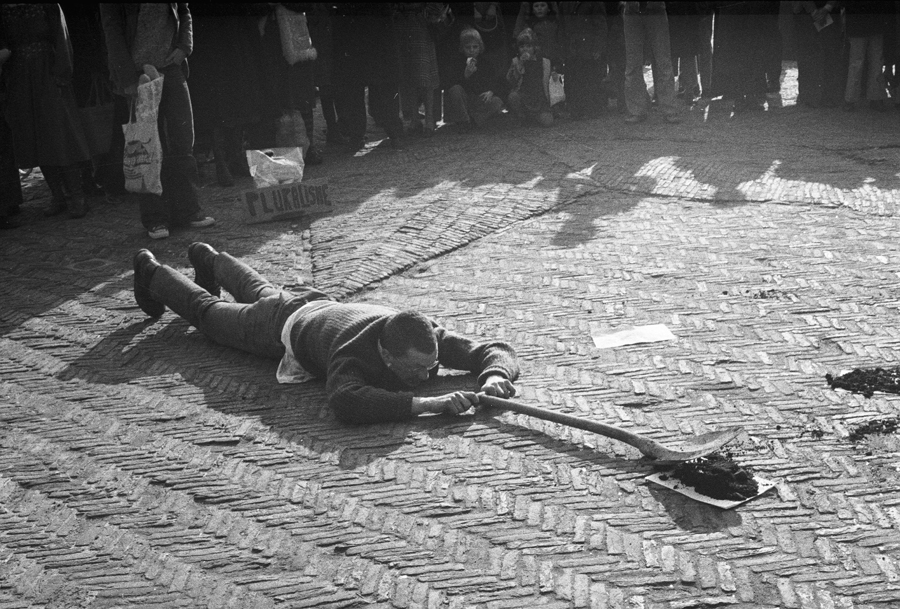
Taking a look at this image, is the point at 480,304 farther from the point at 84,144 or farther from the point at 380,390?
the point at 84,144

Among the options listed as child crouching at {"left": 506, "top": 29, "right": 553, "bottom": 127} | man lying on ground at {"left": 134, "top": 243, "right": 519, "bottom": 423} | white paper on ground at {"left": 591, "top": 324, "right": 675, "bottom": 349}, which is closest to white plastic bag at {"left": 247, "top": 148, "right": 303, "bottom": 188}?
man lying on ground at {"left": 134, "top": 243, "right": 519, "bottom": 423}

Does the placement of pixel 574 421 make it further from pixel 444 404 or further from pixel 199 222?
pixel 199 222

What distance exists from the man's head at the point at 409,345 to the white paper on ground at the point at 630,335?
4.23 feet

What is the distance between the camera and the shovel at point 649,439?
4483 mm

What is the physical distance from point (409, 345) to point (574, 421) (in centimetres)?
91

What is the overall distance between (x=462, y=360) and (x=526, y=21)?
8.91m

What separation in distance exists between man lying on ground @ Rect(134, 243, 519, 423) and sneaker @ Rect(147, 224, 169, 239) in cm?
203

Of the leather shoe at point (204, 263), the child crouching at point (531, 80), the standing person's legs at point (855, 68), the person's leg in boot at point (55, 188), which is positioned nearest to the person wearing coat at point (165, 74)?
the person's leg in boot at point (55, 188)

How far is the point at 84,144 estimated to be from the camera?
9820 mm

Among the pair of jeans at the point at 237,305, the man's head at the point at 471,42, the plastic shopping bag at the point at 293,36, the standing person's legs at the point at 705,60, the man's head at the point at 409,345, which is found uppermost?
the plastic shopping bag at the point at 293,36

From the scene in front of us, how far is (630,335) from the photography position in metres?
6.21

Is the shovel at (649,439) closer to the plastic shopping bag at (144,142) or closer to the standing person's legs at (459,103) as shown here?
the plastic shopping bag at (144,142)

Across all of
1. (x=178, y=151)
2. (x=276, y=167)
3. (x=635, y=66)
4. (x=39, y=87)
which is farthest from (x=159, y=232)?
(x=635, y=66)

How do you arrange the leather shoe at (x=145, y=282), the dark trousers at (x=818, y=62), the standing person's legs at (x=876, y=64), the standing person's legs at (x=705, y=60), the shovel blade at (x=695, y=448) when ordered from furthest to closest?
the standing person's legs at (x=705, y=60)
the dark trousers at (x=818, y=62)
the standing person's legs at (x=876, y=64)
the leather shoe at (x=145, y=282)
the shovel blade at (x=695, y=448)
